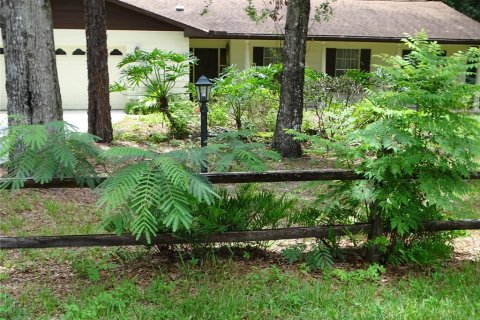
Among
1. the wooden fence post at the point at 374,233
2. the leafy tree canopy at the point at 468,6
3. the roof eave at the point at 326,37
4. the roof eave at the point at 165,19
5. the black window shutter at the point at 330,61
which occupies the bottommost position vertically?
the wooden fence post at the point at 374,233

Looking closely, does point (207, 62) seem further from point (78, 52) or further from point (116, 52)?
point (78, 52)

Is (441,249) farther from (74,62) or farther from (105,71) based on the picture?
(74,62)

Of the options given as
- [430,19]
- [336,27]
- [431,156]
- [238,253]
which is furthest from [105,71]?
[430,19]

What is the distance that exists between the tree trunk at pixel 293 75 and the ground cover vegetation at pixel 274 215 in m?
5.83

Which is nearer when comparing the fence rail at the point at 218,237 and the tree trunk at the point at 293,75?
the fence rail at the point at 218,237

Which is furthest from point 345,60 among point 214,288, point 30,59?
point 214,288

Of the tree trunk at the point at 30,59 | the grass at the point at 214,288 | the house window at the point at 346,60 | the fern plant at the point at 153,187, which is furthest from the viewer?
the house window at the point at 346,60

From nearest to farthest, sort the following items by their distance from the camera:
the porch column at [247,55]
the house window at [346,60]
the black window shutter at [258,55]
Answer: the porch column at [247,55] → the black window shutter at [258,55] → the house window at [346,60]

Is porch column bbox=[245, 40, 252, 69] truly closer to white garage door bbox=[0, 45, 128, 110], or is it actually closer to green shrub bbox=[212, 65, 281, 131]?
white garage door bbox=[0, 45, 128, 110]

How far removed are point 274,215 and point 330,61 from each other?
1803 centimetres

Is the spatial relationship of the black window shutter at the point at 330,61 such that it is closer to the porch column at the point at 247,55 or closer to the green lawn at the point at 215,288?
the porch column at the point at 247,55

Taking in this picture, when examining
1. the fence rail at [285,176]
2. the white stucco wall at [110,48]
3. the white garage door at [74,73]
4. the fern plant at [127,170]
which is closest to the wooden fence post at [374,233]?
the fence rail at [285,176]

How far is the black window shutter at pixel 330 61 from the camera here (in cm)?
2156

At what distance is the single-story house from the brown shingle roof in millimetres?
39
